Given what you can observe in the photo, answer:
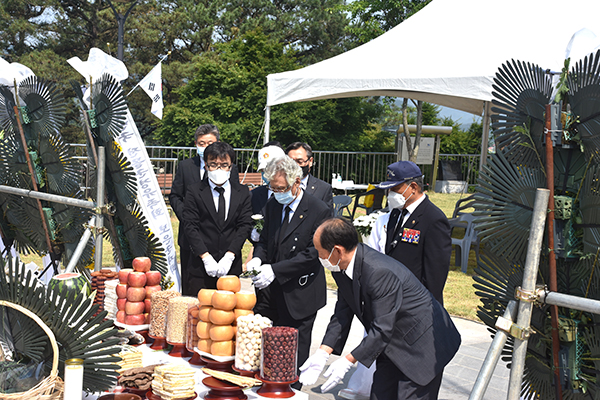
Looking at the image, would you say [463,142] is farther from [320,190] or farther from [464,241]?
[320,190]

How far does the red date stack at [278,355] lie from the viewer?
2.14m

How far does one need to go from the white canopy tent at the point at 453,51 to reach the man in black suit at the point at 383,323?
442cm

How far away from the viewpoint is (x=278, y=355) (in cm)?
214

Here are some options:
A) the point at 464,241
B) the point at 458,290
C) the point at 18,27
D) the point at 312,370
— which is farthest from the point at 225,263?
the point at 18,27

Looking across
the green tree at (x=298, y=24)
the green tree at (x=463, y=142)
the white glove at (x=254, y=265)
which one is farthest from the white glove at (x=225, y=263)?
the green tree at (x=298, y=24)

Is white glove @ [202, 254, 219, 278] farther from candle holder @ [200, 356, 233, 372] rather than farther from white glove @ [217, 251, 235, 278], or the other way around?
candle holder @ [200, 356, 233, 372]

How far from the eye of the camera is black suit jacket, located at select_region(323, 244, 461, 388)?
6.82 feet

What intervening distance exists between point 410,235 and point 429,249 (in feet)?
0.44

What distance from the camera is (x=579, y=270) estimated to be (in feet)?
5.94

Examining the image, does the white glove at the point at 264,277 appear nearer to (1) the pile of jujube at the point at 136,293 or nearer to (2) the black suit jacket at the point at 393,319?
(1) the pile of jujube at the point at 136,293

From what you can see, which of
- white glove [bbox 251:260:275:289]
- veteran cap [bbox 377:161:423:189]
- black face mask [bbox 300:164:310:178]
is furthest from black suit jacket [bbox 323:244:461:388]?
black face mask [bbox 300:164:310:178]

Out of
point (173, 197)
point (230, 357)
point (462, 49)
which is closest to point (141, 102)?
point (462, 49)

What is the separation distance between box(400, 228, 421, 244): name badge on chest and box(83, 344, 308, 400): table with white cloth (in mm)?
1276

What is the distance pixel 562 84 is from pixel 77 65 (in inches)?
111
